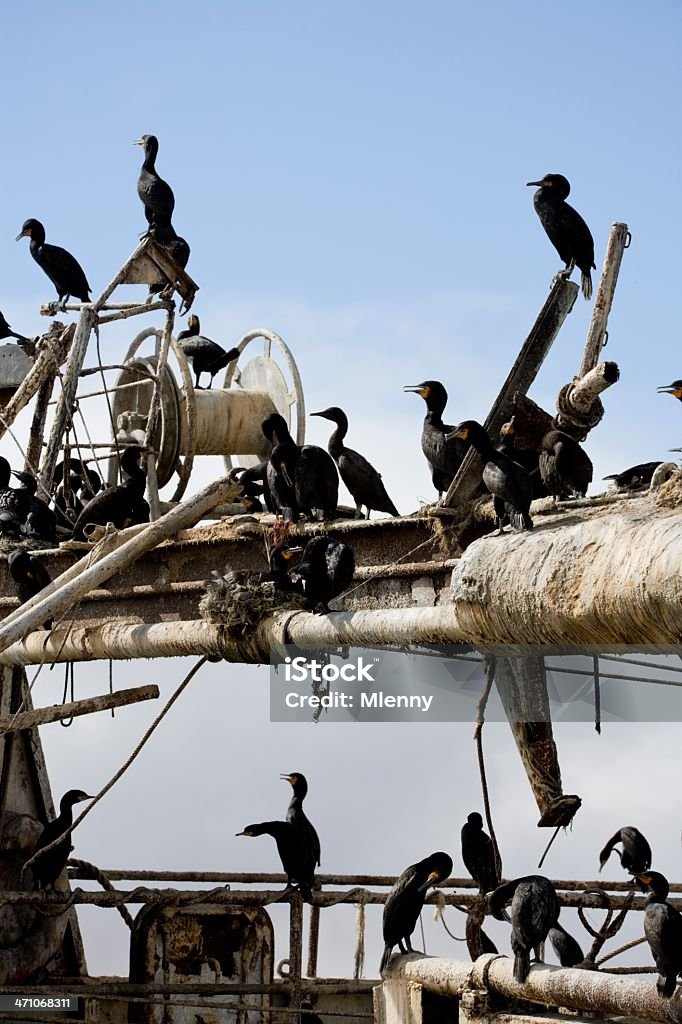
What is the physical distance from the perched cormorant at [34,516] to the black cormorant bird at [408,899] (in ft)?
14.9

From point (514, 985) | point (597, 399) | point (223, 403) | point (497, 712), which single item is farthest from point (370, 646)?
point (223, 403)

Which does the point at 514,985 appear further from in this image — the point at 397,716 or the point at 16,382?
the point at 16,382

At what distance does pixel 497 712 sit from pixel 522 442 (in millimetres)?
1894

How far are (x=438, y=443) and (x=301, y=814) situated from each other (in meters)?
3.82

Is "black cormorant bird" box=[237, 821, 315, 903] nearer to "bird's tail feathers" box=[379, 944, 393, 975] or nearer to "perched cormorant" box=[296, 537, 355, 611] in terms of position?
"bird's tail feathers" box=[379, 944, 393, 975]

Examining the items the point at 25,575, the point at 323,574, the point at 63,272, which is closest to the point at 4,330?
the point at 63,272

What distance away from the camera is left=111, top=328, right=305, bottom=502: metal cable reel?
15125 mm

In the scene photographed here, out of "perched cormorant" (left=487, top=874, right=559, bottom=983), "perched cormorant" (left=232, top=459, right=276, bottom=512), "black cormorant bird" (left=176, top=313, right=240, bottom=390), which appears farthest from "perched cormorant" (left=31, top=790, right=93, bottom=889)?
"black cormorant bird" (left=176, top=313, right=240, bottom=390)

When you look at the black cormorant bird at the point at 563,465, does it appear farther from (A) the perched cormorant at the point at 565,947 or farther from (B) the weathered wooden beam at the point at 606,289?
(A) the perched cormorant at the point at 565,947

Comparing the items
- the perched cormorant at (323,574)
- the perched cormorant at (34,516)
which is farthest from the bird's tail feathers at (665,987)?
the perched cormorant at (34,516)

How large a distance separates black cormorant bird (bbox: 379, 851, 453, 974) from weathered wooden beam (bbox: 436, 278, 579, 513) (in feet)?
7.97

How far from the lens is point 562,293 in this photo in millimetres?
10078

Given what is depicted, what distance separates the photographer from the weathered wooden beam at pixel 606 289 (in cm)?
1013

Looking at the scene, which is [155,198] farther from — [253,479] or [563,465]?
[563,465]
